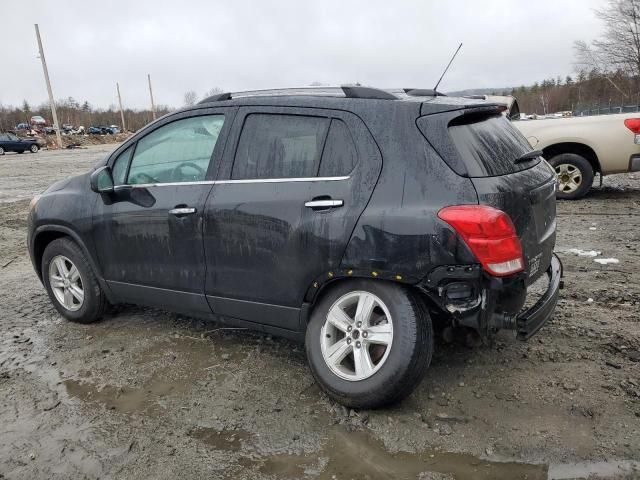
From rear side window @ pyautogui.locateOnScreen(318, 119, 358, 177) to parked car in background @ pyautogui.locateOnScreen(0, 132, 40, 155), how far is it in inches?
1507

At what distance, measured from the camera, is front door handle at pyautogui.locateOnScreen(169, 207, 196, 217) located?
140 inches

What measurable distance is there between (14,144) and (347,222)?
128ft

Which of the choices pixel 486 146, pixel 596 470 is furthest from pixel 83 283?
pixel 596 470

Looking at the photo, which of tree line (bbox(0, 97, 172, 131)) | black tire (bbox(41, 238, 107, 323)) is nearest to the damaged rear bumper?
black tire (bbox(41, 238, 107, 323))

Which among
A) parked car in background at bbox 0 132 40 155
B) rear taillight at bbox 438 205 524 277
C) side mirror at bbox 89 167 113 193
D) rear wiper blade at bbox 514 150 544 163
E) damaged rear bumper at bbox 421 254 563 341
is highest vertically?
A: rear wiper blade at bbox 514 150 544 163

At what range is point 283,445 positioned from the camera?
277 cm

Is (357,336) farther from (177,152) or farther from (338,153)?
(177,152)

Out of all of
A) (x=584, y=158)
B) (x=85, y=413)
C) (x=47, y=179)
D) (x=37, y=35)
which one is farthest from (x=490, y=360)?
(x=37, y=35)

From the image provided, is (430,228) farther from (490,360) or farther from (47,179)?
(47,179)

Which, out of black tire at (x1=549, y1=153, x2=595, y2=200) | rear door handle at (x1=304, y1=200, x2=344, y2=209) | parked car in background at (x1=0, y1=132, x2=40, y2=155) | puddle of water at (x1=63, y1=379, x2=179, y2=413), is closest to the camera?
rear door handle at (x1=304, y1=200, x2=344, y2=209)

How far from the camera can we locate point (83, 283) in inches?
171

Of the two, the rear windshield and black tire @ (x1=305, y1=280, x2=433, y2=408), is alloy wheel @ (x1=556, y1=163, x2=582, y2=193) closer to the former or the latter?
the rear windshield

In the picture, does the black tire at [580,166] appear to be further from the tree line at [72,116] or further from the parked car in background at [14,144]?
the tree line at [72,116]

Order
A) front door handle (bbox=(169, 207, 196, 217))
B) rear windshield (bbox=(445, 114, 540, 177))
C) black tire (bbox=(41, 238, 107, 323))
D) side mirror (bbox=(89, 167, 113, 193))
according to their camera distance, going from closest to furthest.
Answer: rear windshield (bbox=(445, 114, 540, 177)), front door handle (bbox=(169, 207, 196, 217)), side mirror (bbox=(89, 167, 113, 193)), black tire (bbox=(41, 238, 107, 323))
